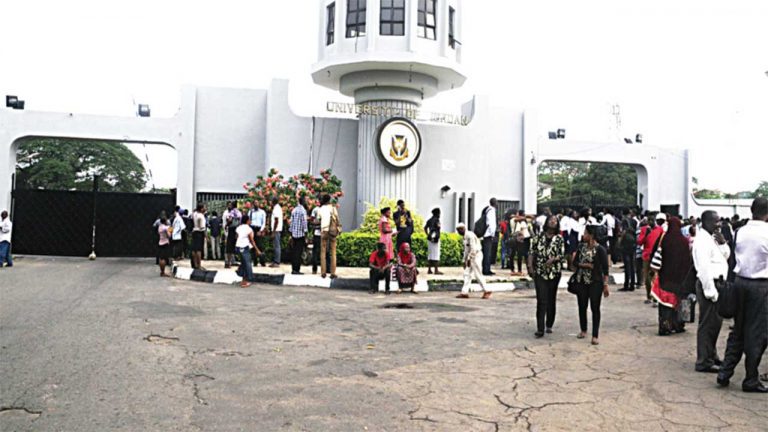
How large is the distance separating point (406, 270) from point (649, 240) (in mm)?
4861

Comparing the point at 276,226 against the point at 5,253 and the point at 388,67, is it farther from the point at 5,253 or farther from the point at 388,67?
the point at 5,253

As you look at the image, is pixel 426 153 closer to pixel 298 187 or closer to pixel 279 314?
pixel 298 187

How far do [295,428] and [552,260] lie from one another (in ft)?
16.7

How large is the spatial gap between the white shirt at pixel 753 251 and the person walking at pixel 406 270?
7.58m

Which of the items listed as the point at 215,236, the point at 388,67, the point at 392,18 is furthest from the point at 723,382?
the point at 392,18

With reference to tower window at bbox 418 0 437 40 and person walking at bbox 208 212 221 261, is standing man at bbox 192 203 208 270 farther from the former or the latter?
tower window at bbox 418 0 437 40

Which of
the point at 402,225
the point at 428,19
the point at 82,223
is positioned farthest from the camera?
the point at 82,223

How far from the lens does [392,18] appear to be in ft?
65.5

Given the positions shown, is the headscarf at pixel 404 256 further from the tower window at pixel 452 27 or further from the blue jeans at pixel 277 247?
the tower window at pixel 452 27

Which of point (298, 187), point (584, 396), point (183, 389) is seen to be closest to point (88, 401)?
point (183, 389)

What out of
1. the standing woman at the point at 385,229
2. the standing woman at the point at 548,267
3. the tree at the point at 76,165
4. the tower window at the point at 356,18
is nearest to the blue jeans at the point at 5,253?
→ the standing woman at the point at 385,229

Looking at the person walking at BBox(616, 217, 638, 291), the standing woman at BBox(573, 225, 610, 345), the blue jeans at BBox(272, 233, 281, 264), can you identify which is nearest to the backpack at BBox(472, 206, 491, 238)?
the person walking at BBox(616, 217, 638, 291)

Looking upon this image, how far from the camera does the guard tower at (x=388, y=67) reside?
64.7 ft

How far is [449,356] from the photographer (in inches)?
269
